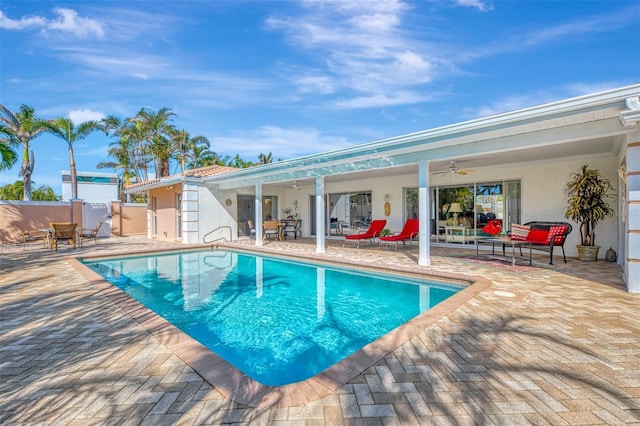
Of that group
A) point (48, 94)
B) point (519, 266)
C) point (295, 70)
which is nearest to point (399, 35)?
point (295, 70)

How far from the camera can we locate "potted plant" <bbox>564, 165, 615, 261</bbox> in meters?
7.78

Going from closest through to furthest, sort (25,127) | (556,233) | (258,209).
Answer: (556,233), (258,209), (25,127)

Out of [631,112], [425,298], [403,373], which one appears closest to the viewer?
[403,373]

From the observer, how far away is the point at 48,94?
16.5 meters

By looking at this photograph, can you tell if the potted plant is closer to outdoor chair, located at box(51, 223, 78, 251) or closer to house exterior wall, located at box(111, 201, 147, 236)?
outdoor chair, located at box(51, 223, 78, 251)

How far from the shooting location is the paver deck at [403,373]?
81.0 inches

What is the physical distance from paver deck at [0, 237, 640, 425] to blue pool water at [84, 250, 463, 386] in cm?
95

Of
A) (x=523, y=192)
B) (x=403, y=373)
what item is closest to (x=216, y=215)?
(x=523, y=192)

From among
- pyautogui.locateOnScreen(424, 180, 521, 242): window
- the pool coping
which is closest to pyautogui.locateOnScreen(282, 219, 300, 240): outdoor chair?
pyautogui.locateOnScreen(424, 180, 521, 242): window

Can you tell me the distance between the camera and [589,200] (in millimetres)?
7844

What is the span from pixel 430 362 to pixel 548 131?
201 inches

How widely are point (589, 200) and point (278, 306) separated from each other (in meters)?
8.17

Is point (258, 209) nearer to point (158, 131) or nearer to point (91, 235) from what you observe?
point (91, 235)

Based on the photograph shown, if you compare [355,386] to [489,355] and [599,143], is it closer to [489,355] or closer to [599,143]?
[489,355]
